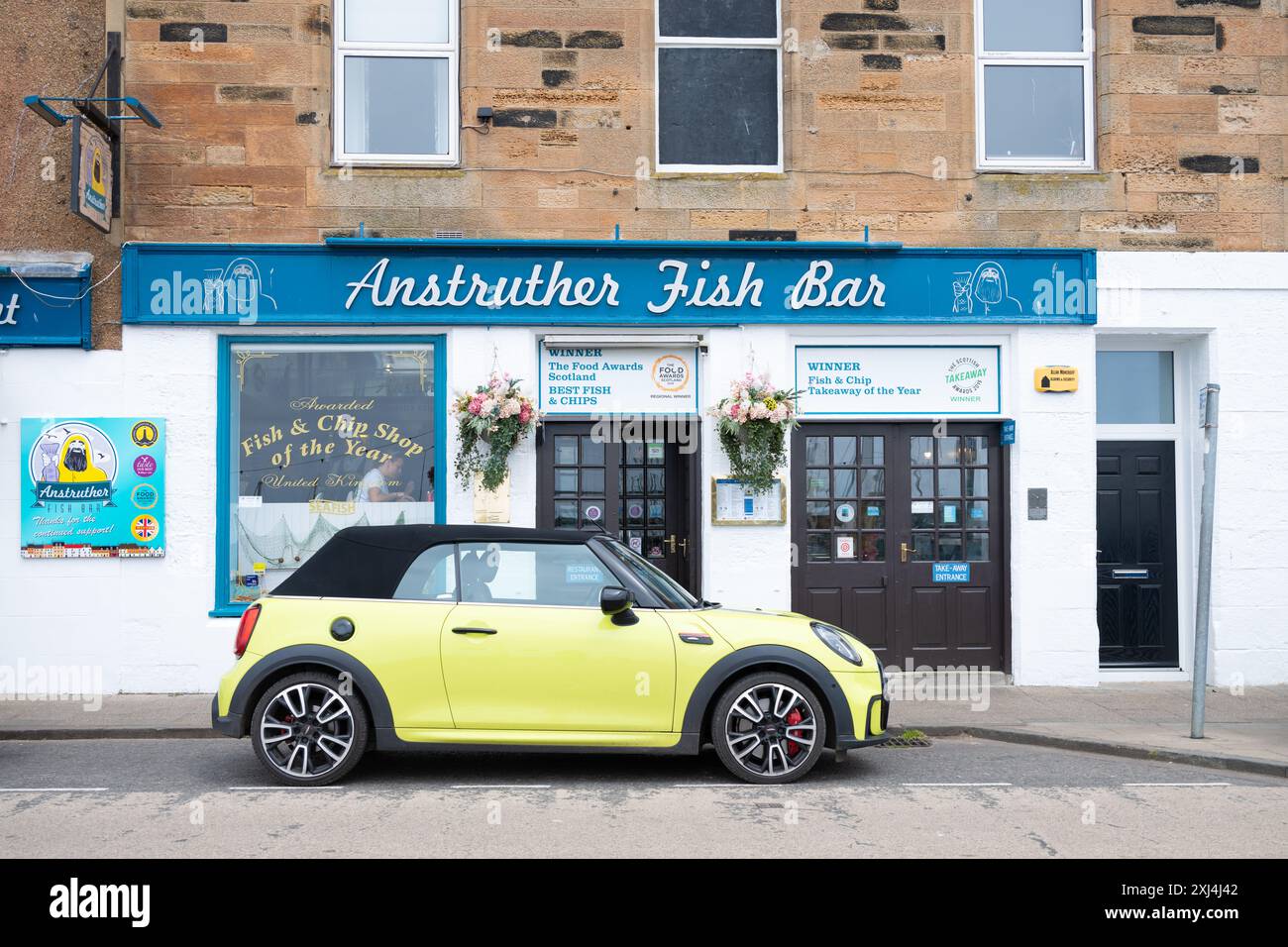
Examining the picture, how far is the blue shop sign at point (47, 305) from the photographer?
1088cm

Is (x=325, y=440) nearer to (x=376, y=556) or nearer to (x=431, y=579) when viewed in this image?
(x=376, y=556)

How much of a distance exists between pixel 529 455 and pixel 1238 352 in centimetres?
681

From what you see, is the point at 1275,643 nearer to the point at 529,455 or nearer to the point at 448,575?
the point at 529,455

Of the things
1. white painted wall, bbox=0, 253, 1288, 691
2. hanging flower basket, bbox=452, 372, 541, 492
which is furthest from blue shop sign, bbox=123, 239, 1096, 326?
hanging flower basket, bbox=452, 372, 541, 492

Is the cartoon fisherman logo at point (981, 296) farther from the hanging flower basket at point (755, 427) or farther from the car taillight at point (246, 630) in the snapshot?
the car taillight at point (246, 630)

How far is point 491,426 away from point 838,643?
4.52m

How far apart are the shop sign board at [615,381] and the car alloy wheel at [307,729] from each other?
15.5 feet

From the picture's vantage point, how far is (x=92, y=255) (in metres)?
11.0

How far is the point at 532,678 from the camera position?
23.4 feet

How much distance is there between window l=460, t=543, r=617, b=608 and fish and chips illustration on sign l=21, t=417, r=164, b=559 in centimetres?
486

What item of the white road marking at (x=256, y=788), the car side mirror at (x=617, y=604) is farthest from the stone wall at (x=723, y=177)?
the white road marking at (x=256, y=788)

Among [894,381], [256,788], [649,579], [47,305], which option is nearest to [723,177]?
[894,381]

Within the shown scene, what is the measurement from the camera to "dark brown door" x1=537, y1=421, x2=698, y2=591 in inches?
452

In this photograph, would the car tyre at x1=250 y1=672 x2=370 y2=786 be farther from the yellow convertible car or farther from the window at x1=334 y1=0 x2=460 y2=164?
the window at x1=334 y1=0 x2=460 y2=164
